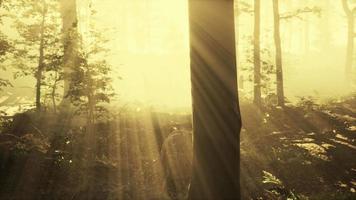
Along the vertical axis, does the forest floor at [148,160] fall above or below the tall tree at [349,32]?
below

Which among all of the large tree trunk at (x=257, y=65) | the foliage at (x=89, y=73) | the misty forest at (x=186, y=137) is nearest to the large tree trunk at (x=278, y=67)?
the misty forest at (x=186, y=137)

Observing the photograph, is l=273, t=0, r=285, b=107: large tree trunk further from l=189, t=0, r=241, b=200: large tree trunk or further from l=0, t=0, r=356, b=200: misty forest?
l=189, t=0, r=241, b=200: large tree trunk

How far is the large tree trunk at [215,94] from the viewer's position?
566cm

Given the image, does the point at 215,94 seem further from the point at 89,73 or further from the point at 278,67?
the point at 278,67

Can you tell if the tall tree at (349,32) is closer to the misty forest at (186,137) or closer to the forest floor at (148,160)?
the misty forest at (186,137)

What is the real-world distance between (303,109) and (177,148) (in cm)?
1158

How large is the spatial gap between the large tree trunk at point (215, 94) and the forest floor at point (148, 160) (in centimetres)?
367

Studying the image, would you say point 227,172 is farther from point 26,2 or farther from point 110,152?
point 26,2

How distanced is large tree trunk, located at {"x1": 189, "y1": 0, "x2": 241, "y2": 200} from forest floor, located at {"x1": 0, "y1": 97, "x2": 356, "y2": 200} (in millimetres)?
3670

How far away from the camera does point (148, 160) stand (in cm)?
1387

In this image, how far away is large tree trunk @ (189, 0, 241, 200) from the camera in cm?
566

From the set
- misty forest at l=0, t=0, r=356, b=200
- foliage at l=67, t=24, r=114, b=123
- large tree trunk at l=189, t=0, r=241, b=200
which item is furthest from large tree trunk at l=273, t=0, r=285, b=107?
large tree trunk at l=189, t=0, r=241, b=200

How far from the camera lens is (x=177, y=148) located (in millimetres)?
13570

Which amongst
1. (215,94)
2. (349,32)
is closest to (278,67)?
(349,32)
